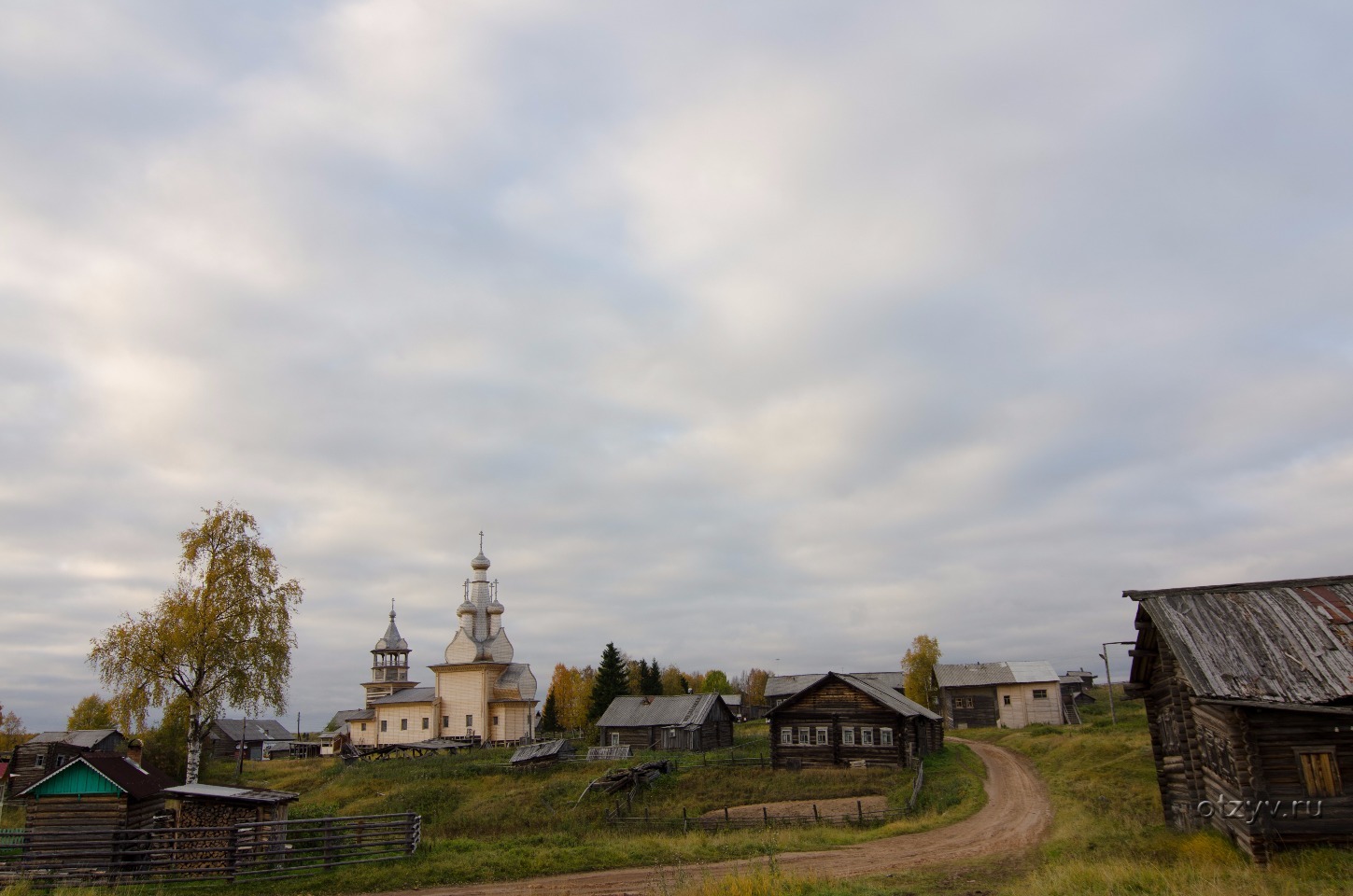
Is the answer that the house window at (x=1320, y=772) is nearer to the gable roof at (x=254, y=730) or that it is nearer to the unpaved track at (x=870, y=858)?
the unpaved track at (x=870, y=858)

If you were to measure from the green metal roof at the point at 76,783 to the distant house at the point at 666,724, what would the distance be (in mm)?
41346

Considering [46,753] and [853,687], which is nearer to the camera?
[853,687]

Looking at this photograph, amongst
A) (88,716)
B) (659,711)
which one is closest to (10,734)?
(88,716)

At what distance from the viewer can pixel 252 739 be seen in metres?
96.6

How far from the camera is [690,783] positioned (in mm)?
44250

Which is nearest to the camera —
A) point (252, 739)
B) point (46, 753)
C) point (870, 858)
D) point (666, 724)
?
point (870, 858)

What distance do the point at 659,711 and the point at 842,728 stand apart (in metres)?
20.8

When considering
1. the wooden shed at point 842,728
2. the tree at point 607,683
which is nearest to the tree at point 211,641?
the wooden shed at point 842,728

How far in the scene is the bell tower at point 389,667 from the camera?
3797 inches

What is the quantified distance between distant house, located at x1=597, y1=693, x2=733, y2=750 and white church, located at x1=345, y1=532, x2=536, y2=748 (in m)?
15.1

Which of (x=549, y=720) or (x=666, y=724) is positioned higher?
(x=666, y=724)

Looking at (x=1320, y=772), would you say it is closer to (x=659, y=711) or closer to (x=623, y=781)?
(x=623, y=781)

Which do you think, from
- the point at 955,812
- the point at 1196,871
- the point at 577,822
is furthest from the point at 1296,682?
the point at 577,822

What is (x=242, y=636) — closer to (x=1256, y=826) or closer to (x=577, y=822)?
(x=577, y=822)
